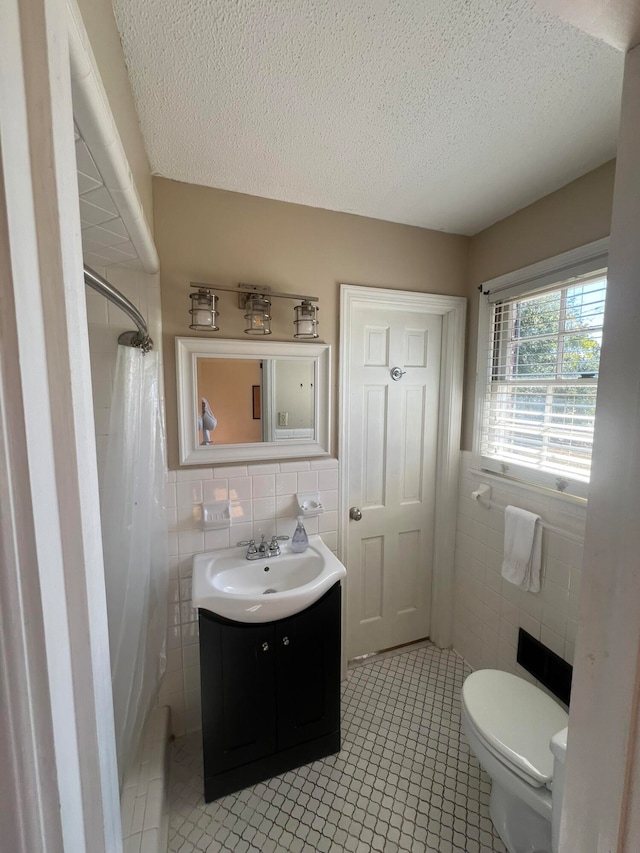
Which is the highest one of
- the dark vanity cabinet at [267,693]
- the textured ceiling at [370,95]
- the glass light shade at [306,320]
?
the textured ceiling at [370,95]

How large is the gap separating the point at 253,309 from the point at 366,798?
1992mm

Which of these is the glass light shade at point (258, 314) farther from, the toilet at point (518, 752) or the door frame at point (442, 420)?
the toilet at point (518, 752)

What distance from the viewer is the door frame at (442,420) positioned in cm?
172

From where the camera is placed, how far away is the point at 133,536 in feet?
3.80

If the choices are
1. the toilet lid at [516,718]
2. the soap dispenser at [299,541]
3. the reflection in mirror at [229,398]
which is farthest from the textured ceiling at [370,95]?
the toilet lid at [516,718]

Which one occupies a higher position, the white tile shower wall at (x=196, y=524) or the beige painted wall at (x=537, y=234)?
the beige painted wall at (x=537, y=234)

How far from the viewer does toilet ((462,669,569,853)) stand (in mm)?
1042

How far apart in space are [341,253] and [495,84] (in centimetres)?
82

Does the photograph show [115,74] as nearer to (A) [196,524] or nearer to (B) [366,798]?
(A) [196,524]

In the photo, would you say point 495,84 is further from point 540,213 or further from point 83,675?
point 83,675

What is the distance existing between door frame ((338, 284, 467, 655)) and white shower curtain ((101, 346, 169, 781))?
33.8 inches

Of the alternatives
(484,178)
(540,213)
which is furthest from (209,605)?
(540,213)

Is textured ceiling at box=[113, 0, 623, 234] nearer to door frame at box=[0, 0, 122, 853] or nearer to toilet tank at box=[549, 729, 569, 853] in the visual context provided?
door frame at box=[0, 0, 122, 853]

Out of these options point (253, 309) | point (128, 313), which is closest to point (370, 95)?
point (253, 309)
